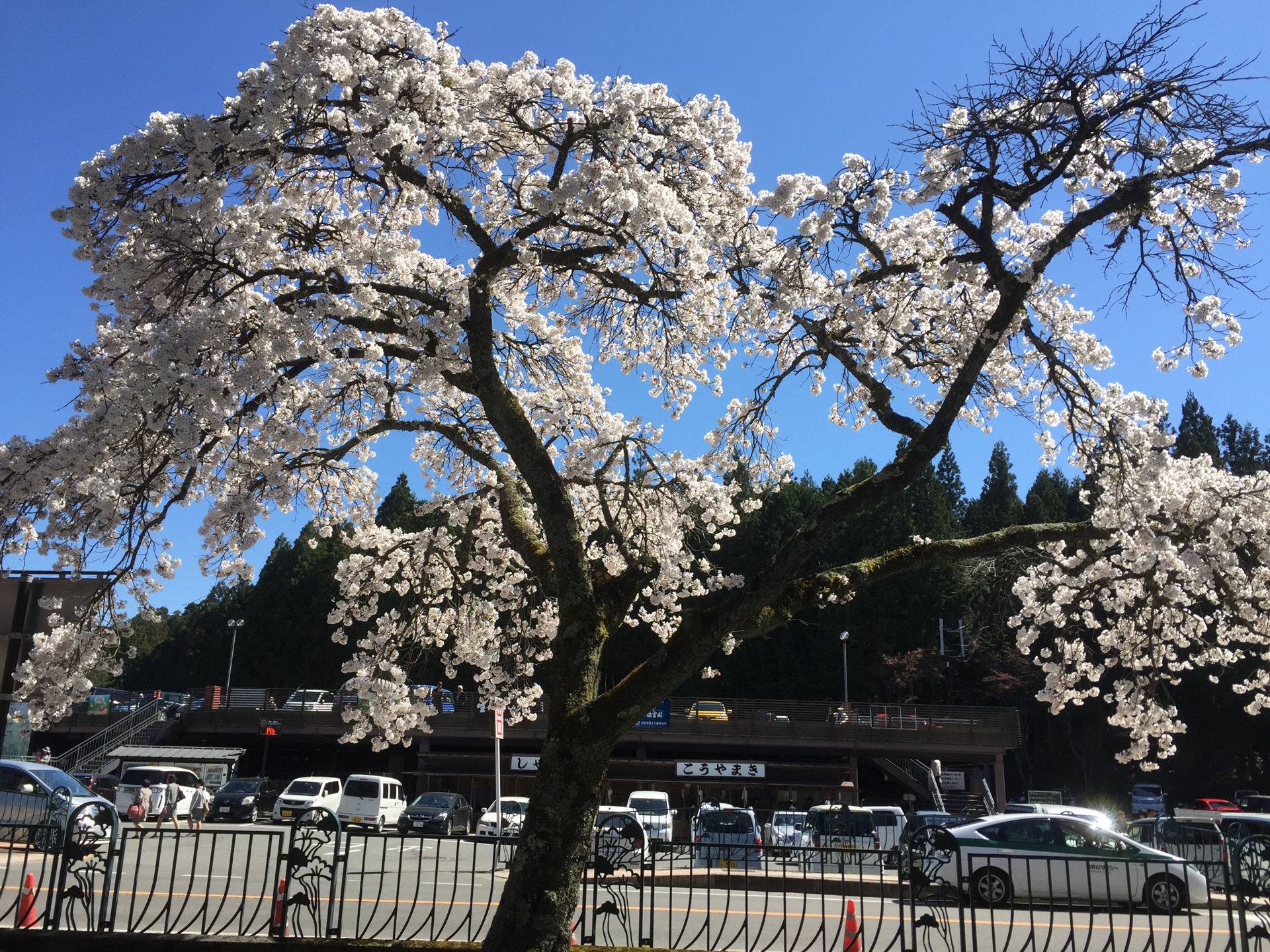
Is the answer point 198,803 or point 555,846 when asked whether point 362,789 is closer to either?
point 198,803

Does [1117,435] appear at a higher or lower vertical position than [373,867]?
higher

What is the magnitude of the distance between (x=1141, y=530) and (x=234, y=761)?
34853 mm

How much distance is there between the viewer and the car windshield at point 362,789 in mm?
27766

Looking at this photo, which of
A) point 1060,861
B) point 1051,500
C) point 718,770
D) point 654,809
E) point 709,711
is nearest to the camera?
point 1060,861

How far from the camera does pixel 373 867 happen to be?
56.0 feet

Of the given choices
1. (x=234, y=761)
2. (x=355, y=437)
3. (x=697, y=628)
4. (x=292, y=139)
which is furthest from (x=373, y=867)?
(x=234, y=761)

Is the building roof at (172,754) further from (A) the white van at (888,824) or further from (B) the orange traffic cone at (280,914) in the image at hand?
(B) the orange traffic cone at (280,914)

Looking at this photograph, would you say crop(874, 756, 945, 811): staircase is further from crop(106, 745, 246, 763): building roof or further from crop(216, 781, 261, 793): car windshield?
crop(106, 745, 246, 763): building roof

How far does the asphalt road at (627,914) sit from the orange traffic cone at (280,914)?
62 mm

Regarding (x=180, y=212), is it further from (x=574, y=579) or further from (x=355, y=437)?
(x=574, y=579)

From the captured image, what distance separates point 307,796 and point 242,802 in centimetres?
276

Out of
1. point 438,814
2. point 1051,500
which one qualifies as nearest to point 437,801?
point 438,814

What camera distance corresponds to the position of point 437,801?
27.7 m

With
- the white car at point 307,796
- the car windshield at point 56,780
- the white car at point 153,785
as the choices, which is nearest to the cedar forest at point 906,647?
the white car at point 153,785
